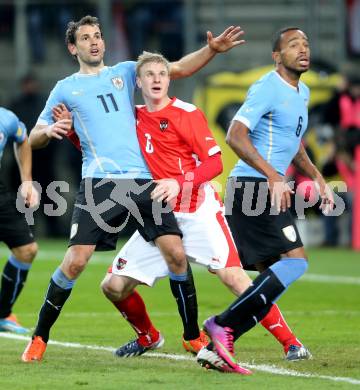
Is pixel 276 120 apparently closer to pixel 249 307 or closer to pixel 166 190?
pixel 166 190

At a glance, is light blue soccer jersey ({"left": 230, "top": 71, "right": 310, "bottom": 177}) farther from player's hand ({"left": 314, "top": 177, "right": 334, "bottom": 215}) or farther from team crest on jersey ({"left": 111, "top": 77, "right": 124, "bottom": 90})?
team crest on jersey ({"left": 111, "top": 77, "right": 124, "bottom": 90})

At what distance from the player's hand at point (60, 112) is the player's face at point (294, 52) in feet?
4.96

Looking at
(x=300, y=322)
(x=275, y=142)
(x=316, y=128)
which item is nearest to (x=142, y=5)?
(x=316, y=128)

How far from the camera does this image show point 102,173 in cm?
877

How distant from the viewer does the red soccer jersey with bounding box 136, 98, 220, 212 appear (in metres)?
8.76

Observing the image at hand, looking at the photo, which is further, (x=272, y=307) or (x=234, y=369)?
(x=272, y=307)

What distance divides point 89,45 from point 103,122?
0.56m

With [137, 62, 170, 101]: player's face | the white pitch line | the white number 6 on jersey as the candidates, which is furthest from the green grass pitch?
[137, 62, 170, 101]: player's face

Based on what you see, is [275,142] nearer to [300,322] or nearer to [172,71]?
[172,71]

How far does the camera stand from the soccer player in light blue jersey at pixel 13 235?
10.4 metres

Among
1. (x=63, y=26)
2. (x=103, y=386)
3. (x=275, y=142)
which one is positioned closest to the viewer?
(x=103, y=386)

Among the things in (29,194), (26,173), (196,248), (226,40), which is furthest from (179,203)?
(26,173)

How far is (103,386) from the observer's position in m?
7.54

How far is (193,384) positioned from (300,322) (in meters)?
3.66
